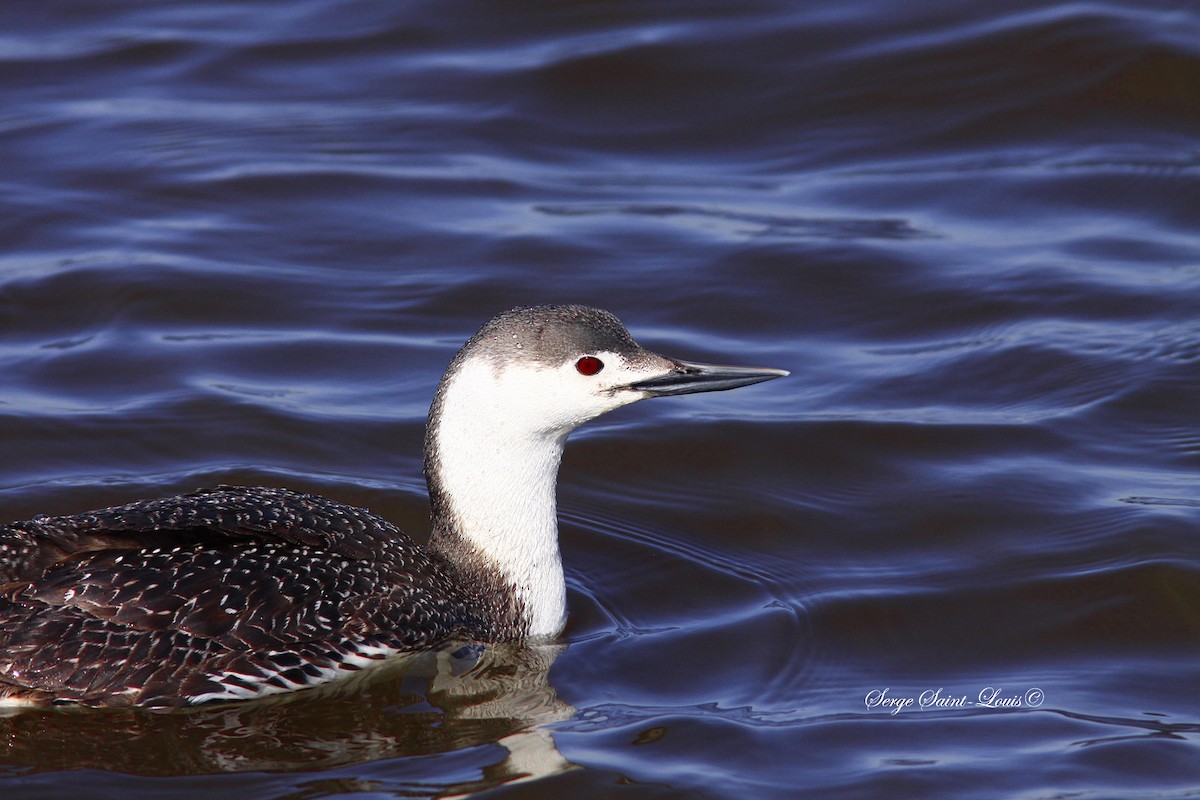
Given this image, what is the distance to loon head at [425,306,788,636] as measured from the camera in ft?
23.1

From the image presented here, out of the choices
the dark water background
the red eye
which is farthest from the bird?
the dark water background

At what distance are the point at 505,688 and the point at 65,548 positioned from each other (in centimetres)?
Answer: 187

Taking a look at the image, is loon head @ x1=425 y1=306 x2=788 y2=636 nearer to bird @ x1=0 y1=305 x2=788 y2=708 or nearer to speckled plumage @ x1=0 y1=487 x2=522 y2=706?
bird @ x1=0 y1=305 x2=788 y2=708

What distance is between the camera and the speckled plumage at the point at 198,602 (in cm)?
629

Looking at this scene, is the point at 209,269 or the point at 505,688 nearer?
the point at 505,688

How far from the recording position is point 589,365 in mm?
7082

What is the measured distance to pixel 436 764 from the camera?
6.49 meters

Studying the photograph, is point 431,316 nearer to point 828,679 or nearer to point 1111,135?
point 828,679

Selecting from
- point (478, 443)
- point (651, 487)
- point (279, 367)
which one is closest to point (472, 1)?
point (279, 367)
